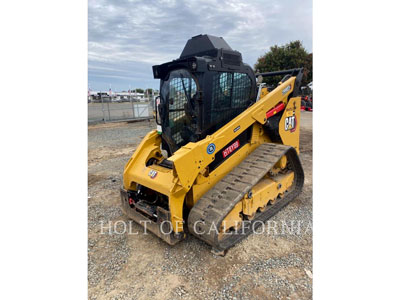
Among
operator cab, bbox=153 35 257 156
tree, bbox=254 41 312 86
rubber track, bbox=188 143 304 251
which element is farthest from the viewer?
tree, bbox=254 41 312 86

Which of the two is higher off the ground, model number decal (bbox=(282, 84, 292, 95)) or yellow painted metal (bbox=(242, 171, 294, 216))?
model number decal (bbox=(282, 84, 292, 95))

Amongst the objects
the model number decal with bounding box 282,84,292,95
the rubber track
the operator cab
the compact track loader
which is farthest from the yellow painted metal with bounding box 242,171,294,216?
the model number decal with bounding box 282,84,292,95

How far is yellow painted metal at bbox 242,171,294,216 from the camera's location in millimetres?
3607

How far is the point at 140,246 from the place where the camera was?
3371 millimetres

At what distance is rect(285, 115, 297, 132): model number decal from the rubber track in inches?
25.4

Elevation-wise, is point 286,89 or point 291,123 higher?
point 286,89

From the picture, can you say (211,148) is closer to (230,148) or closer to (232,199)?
(230,148)

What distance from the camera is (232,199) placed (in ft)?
10.3

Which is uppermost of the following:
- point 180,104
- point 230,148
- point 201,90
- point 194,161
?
point 201,90

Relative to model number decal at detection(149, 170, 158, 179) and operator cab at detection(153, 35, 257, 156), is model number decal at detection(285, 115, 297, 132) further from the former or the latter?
model number decal at detection(149, 170, 158, 179)

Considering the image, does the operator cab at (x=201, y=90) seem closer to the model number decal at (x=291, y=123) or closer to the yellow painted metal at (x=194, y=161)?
the yellow painted metal at (x=194, y=161)

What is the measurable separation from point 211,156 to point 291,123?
92.3 inches

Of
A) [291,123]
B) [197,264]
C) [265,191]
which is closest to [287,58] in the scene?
[291,123]

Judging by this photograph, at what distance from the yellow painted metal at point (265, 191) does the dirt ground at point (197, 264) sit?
12.9 inches
